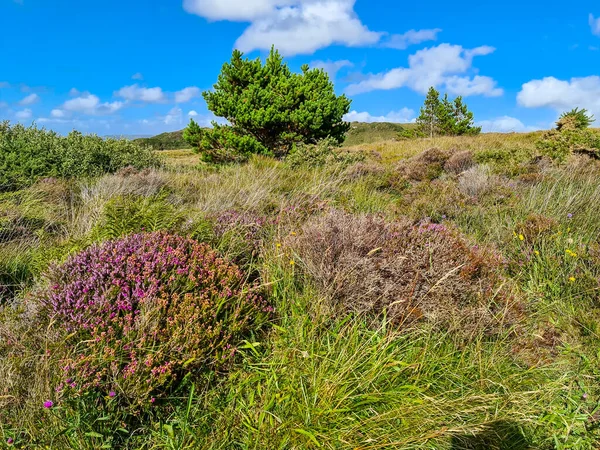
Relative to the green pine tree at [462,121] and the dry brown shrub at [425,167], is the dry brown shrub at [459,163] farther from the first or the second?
the green pine tree at [462,121]

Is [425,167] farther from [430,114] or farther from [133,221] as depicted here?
[430,114]

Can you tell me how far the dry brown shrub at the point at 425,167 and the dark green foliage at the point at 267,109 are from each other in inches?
184

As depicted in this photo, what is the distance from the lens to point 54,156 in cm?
809

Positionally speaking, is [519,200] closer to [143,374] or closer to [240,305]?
[240,305]

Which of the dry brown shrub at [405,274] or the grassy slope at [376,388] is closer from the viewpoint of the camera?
the grassy slope at [376,388]

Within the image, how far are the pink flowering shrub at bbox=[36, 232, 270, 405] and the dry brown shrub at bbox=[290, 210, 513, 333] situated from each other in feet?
2.19

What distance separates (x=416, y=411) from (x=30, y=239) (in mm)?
4614

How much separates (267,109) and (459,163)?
308 inches

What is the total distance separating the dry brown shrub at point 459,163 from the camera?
31.8 ft

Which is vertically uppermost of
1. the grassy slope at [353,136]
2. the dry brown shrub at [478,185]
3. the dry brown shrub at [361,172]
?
the grassy slope at [353,136]

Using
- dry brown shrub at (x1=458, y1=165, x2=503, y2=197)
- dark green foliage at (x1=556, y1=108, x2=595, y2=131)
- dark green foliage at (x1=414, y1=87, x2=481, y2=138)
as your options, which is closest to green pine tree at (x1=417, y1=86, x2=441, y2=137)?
dark green foliage at (x1=414, y1=87, x2=481, y2=138)

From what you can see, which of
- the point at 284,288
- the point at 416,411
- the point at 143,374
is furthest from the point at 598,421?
the point at 143,374

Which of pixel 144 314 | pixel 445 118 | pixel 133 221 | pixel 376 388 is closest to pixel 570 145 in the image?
pixel 376 388

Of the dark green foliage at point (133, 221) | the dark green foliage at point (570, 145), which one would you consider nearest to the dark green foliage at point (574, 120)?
the dark green foliage at point (570, 145)
